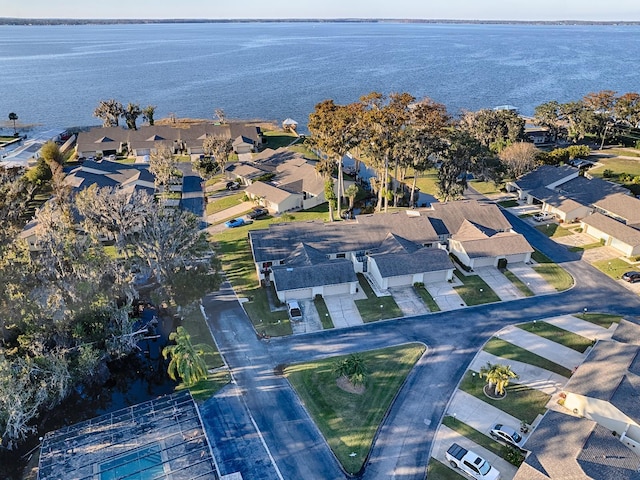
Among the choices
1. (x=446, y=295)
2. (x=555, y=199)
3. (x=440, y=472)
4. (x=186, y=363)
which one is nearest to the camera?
(x=440, y=472)

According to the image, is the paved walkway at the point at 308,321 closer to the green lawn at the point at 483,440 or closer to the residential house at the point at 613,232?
the green lawn at the point at 483,440

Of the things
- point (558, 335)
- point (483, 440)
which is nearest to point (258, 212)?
point (558, 335)

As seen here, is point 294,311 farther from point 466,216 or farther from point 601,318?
point 601,318

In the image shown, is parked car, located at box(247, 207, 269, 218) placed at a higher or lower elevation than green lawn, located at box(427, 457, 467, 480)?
higher

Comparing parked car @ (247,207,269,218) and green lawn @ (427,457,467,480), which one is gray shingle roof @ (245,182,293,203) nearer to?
parked car @ (247,207,269,218)


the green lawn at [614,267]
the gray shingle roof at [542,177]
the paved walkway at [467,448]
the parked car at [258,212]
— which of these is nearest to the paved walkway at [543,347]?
the paved walkway at [467,448]

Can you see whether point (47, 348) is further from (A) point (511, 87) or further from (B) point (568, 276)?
(A) point (511, 87)

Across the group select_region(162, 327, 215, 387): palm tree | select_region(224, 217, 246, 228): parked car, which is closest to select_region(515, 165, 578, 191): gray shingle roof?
select_region(224, 217, 246, 228): parked car
